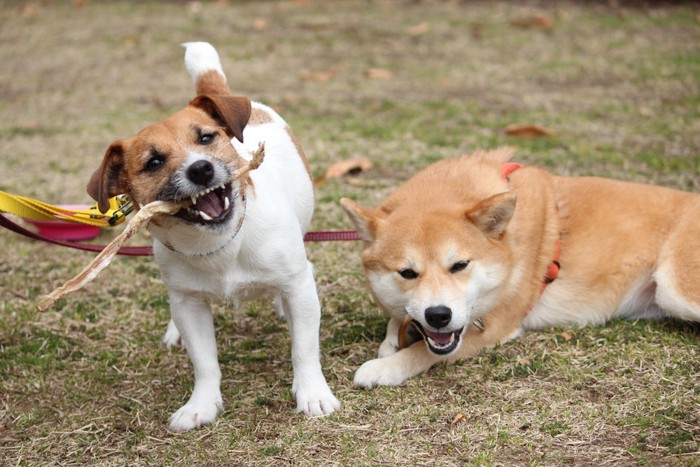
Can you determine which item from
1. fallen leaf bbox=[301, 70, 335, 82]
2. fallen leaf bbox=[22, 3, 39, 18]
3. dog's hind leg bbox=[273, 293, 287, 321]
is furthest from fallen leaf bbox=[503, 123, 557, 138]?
fallen leaf bbox=[22, 3, 39, 18]

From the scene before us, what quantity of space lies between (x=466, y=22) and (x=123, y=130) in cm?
528

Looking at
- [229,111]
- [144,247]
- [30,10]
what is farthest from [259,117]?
[30,10]

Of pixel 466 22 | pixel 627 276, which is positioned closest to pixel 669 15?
pixel 466 22

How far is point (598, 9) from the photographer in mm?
11258

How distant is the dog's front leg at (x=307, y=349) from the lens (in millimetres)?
3283

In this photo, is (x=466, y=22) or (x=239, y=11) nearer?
(x=466, y=22)

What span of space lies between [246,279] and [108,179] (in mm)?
643

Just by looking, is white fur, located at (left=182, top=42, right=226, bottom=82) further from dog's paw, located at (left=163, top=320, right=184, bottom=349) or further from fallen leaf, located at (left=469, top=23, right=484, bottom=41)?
fallen leaf, located at (left=469, top=23, right=484, bottom=41)

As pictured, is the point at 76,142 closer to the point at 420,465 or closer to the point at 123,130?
the point at 123,130

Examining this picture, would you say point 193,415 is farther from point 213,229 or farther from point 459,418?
point 459,418

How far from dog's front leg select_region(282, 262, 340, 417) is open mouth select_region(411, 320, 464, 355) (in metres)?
Result: 0.48

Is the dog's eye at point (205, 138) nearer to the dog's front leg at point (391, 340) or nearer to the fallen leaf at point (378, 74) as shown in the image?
the dog's front leg at point (391, 340)

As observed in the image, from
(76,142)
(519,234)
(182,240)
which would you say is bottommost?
(76,142)

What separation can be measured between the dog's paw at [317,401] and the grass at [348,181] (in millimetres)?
69
